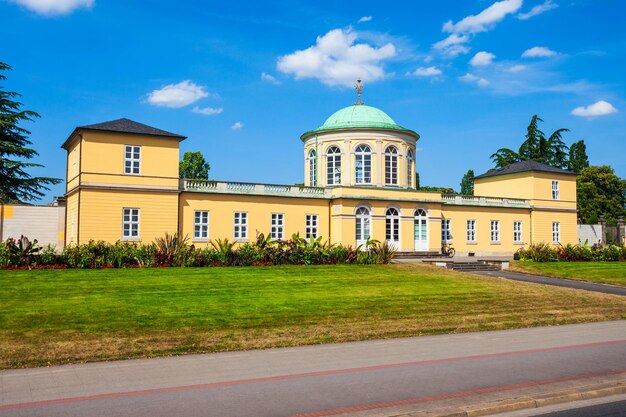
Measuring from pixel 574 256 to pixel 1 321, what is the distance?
111 ft

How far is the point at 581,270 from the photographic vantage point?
3206 centimetres

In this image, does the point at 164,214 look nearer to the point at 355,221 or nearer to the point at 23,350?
the point at 355,221

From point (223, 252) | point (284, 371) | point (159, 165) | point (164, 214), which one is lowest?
point (284, 371)

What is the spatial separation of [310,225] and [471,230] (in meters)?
13.2

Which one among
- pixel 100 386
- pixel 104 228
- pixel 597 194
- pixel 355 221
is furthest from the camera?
pixel 597 194

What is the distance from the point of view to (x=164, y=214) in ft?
103

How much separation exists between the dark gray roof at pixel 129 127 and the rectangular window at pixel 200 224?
4.63 m

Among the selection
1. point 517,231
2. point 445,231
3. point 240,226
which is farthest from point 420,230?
point 240,226

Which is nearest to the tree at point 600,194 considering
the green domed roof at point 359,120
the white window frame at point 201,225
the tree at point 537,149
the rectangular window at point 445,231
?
the tree at point 537,149

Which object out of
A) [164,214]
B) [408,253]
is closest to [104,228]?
[164,214]

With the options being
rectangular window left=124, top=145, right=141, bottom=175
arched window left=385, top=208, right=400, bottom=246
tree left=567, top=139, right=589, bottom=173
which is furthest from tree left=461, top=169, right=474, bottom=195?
rectangular window left=124, top=145, right=141, bottom=175

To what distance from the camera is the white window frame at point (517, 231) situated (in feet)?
146

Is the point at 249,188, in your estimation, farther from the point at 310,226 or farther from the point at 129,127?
the point at 129,127

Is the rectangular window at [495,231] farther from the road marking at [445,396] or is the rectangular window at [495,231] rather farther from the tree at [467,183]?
the tree at [467,183]
